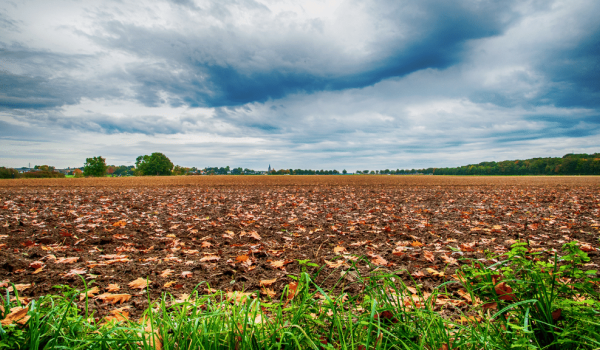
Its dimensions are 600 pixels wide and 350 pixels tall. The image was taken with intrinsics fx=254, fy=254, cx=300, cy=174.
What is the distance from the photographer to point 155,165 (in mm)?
114250

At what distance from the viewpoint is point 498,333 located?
5.86 feet

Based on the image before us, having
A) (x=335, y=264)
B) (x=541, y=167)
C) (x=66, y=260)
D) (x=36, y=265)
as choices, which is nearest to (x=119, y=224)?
(x=66, y=260)

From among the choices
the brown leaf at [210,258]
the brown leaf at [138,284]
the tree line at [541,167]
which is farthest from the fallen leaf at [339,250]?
the tree line at [541,167]

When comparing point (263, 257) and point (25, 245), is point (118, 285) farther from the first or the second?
point (25, 245)

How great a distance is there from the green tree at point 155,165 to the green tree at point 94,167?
1398 cm

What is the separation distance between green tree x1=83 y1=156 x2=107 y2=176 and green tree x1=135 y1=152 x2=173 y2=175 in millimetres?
13980

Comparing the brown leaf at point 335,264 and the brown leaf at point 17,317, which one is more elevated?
the brown leaf at point 17,317

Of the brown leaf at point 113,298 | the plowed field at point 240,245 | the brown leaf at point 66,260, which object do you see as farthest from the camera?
the brown leaf at point 66,260

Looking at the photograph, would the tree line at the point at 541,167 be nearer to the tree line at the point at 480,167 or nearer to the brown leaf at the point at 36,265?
the tree line at the point at 480,167

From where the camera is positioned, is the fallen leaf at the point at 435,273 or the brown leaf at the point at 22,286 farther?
the fallen leaf at the point at 435,273

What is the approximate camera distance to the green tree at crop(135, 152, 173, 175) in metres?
114

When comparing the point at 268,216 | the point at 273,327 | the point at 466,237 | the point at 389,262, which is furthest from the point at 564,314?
the point at 268,216

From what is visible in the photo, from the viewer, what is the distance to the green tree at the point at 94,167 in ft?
349

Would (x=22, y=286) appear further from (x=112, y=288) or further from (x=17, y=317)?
(x=17, y=317)
